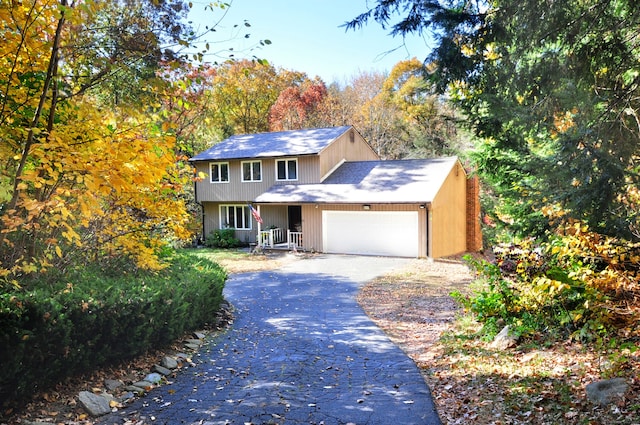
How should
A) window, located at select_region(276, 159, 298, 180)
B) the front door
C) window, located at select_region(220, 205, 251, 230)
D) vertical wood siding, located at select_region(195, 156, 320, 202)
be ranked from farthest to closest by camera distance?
1. window, located at select_region(220, 205, 251, 230)
2. the front door
3. window, located at select_region(276, 159, 298, 180)
4. vertical wood siding, located at select_region(195, 156, 320, 202)

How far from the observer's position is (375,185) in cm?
2083

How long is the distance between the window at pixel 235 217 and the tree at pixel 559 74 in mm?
20378

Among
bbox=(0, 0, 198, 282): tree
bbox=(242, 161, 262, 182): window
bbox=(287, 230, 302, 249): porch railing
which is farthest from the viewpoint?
bbox=(242, 161, 262, 182): window

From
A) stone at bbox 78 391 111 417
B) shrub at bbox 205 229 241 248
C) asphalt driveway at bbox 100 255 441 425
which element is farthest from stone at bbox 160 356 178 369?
shrub at bbox 205 229 241 248

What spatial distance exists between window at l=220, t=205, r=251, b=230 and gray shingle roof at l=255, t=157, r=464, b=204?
287cm

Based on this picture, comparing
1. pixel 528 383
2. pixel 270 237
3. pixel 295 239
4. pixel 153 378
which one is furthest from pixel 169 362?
pixel 270 237

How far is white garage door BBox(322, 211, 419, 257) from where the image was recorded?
19297mm

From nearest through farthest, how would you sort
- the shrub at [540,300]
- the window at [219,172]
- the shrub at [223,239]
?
the shrub at [540,300]
the shrub at [223,239]
the window at [219,172]

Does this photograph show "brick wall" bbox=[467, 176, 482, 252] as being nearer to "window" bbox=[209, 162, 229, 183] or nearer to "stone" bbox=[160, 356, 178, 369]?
"window" bbox=[209, 162, 229, 183]

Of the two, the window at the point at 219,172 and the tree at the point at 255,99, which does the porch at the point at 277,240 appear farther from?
the tree at the point at 255,99

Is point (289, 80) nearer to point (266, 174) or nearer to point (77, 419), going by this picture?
point (266, 174)

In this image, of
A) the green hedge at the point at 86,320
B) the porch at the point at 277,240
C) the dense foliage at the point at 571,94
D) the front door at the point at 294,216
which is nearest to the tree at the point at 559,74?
the dense foliage at the point at 571,94

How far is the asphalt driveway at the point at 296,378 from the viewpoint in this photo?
483 cm

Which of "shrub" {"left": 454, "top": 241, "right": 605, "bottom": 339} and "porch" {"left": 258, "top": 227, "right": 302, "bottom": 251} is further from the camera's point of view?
"porch" {"left": 258, "top": 227, "right": 302, "bottom": 251}
